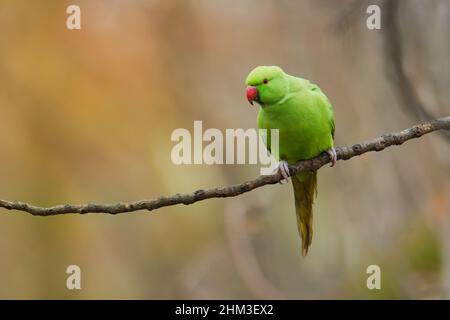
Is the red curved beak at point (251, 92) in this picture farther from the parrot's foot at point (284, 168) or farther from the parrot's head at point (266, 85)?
the parrot's foot at point (284, 168)

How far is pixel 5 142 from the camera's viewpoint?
6.70 m

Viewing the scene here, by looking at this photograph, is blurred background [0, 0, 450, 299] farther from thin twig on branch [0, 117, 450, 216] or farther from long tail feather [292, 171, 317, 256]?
thin twig on branch [0, 117, 450, 216]

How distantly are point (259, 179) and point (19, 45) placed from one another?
4603 millimetres

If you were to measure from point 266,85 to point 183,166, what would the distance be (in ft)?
10.5

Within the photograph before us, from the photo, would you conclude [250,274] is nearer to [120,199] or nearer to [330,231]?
[330,231]

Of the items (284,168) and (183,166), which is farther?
(183,166)

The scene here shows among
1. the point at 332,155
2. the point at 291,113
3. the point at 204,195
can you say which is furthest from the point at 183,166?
the point at 204,195

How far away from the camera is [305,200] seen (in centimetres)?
392

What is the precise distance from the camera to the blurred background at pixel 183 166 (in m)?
5.75

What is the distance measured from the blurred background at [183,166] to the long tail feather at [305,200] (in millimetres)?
1700

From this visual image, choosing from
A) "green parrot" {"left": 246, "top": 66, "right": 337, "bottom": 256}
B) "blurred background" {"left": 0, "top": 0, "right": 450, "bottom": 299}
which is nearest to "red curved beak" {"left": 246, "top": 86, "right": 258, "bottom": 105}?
"green parrot" {"left": 246, "top": 66, "right": 337, "bottom": 256}

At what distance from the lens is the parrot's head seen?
11.1ft

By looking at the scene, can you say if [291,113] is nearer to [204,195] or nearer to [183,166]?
[204,195]

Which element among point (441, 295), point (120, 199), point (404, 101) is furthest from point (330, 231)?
point (404, 101)
